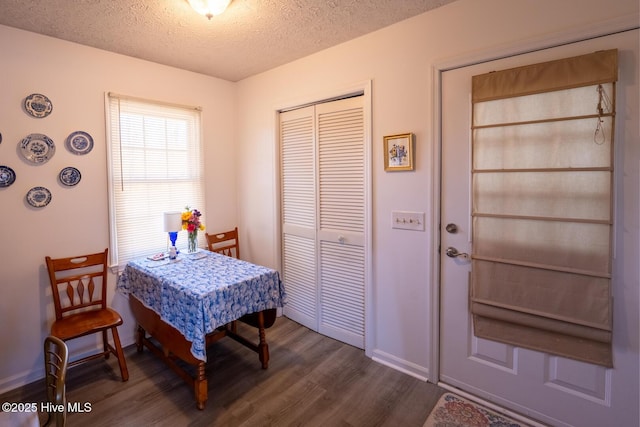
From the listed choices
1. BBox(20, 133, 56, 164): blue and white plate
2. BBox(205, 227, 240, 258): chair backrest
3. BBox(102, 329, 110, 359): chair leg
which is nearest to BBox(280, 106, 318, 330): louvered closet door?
BBox(205, 227, 240, 258): chair backrest

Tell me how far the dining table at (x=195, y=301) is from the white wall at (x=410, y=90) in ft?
2.85

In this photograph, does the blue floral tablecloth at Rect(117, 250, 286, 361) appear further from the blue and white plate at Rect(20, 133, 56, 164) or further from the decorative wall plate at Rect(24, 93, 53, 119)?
the decorative wall plate at Rect(24, 93, 53, 119)

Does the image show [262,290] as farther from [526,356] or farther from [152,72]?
[152,72]

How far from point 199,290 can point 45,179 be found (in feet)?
4.94

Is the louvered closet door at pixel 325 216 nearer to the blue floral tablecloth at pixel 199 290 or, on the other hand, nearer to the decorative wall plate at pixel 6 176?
the blue floral tablecloth at pixel 199 290

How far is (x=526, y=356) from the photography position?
1.86 m

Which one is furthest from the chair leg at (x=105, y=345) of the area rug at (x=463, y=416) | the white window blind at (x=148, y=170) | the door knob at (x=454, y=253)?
the door knob at (x=454, y=253)

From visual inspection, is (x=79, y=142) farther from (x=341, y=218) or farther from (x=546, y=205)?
(x=546, y=205)

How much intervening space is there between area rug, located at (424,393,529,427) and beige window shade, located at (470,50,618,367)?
45 cm

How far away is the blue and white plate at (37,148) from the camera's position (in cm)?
227

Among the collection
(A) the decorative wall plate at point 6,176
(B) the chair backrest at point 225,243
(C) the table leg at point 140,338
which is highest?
(A) the decorative wall plate at point 6,176

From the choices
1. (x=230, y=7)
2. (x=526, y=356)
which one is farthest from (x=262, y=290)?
(x=230, y=7)

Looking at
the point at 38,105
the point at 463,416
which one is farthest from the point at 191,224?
the point at 463,416

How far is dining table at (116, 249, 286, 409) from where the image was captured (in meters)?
1.99
